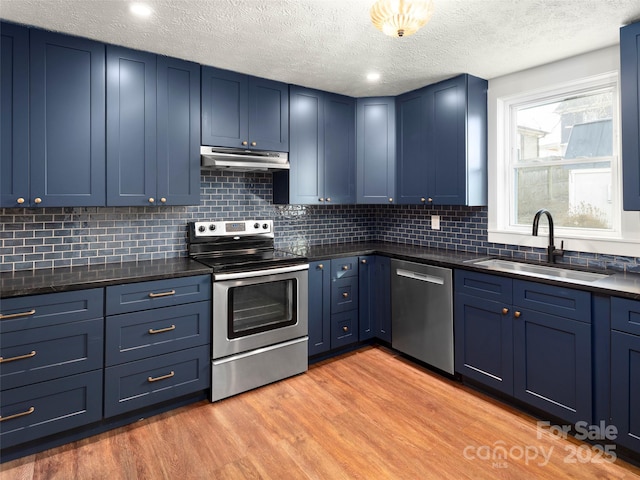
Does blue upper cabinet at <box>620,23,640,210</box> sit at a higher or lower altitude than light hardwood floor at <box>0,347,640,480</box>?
higher

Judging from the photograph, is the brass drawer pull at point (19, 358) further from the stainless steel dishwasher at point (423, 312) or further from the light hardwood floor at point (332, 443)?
the stainless steel dishwasher at point (423, 312)

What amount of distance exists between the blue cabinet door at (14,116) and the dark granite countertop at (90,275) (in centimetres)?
46

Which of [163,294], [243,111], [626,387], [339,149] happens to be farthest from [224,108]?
[626,387]

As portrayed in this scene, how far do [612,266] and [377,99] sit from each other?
7.87 feet

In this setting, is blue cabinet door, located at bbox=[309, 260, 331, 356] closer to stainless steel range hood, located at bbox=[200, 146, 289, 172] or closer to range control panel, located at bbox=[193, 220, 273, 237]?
range control panel, located at bbox=[193, 220, 273, 237]

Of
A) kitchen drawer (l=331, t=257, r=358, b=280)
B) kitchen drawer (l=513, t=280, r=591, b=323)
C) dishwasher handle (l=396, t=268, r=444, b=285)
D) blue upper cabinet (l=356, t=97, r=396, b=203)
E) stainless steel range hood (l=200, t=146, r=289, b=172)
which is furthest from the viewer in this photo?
blue upper cabinet (l=356, t=97, r=396, b=203)

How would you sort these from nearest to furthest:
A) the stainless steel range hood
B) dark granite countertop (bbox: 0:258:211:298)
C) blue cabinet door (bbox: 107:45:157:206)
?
dark granite countertop (bbox: 0:258:211:298) < blue cabinet door (bbox: 107:45:157:206) < the stainless steel range hood

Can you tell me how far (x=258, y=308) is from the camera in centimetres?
286

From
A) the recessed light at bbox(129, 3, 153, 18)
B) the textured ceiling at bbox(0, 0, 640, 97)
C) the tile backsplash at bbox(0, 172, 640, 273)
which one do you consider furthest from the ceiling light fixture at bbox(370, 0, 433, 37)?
the tile backsplash at bbox(0, 172, 640, 273)

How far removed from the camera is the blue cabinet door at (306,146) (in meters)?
3.36

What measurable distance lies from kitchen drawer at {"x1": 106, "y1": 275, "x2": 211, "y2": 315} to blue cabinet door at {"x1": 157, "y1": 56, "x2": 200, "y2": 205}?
24.8 inches

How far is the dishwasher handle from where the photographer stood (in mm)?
2997

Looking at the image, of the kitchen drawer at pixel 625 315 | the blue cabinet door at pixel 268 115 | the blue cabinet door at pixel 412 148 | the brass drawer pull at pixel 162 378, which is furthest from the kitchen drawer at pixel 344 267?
the kitchen drawer at pixel 625 315

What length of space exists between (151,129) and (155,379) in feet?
5.54
